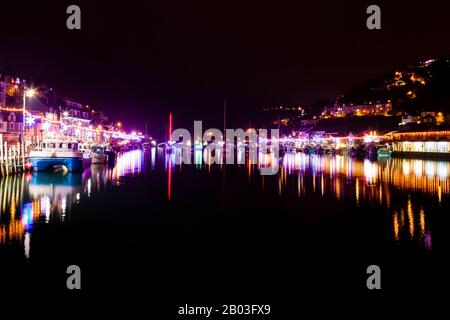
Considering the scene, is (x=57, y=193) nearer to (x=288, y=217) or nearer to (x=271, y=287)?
(x=288, y=217)

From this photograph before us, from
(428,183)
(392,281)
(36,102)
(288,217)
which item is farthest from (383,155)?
(392,281)

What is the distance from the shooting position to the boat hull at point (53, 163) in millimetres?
39469

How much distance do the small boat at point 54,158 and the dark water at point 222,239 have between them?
11203 millimetres

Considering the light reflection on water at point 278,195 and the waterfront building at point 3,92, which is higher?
the waterfront building at point 3,92

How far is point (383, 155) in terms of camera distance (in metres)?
85.2

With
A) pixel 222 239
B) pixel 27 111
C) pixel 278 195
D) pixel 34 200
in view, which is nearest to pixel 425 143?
pixel 278 195

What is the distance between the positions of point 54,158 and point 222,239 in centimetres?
2818

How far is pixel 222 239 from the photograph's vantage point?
15711mm

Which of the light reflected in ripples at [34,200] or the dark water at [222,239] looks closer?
the dark water at [222,239]

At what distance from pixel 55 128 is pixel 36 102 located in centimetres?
562

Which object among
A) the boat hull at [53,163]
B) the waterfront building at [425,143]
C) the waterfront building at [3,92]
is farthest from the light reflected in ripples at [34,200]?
the waterfront building at [425,143]

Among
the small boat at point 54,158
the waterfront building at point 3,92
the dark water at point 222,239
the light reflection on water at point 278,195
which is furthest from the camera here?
the waterfront building at point 3,92

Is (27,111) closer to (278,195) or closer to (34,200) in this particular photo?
(34,200)

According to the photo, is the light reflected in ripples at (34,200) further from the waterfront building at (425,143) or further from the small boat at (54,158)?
the waterfront building at (425,143)
